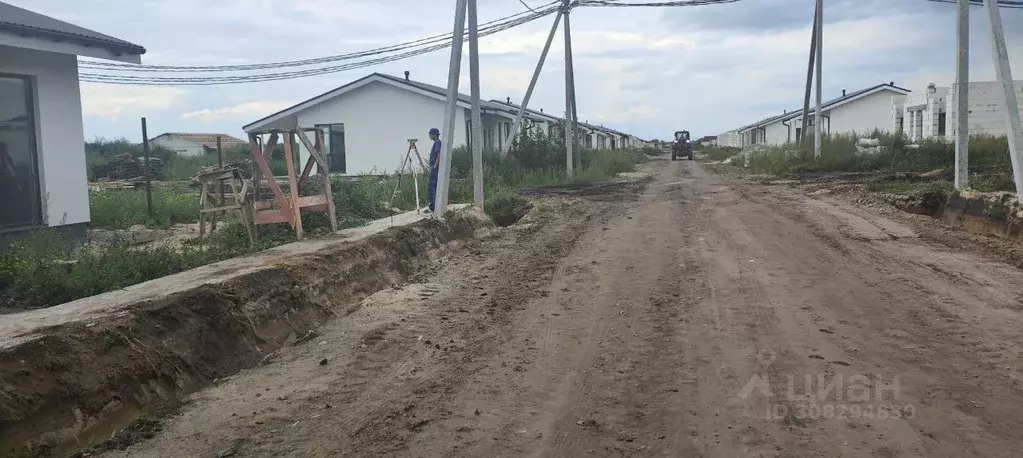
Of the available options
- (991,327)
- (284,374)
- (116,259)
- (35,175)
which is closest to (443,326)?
(284,374)

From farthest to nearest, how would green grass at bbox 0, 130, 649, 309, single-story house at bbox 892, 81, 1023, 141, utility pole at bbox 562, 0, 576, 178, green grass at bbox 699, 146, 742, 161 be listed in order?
green grass at bbox 699, 146, 742, 161, single-story house at bbox 892, 81, 1023, 141, utility pole at bbox 562, 0, 576, 178, green grass at bbox 0, 130, 649, 309

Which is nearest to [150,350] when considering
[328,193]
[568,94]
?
[328,193]

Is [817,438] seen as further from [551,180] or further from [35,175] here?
[551,180]

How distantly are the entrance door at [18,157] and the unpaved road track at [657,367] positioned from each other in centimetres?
557

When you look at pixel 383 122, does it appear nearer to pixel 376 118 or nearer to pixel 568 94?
pixel 376 118

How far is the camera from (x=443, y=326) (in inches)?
273

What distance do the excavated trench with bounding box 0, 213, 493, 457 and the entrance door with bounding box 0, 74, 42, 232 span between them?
15.3 feet

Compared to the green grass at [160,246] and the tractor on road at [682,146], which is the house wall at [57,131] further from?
the tractor on road at [682,146]

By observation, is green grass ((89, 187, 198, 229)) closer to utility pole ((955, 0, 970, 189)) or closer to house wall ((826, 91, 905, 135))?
utility pole ((955, 0, 970, 189))

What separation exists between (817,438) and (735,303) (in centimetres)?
326

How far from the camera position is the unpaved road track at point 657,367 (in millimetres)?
4168

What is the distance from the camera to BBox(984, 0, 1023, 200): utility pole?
1155 cm

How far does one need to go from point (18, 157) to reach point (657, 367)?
367 inches

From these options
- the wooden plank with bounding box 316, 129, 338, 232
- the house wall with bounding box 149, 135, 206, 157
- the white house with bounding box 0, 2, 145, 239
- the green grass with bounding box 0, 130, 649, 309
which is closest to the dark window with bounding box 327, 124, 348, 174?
the green grass with bounding box 0, 130, 649, 309
